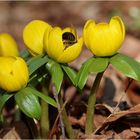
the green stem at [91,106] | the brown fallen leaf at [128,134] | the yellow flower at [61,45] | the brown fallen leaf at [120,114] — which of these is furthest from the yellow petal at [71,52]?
the brown fallen leaf at [128,134]

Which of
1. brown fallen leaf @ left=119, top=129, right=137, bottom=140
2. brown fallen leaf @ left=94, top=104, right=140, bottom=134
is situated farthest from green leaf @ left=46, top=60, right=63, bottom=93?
brown fallen leaf @ left=119, top=129, right=137, bottom=140

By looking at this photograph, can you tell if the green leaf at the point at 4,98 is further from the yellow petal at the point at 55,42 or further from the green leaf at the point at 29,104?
the yellow petal at the point at 55,42

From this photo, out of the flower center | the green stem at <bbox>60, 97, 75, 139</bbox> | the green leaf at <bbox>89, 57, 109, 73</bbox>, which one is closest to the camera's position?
the green leaf at <bbox>89, 57, 109, 73</bbox>

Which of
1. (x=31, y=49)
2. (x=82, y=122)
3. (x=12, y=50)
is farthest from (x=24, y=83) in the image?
(x=82, y=122)

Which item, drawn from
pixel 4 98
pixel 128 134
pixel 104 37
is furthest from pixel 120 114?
pixel 4 98

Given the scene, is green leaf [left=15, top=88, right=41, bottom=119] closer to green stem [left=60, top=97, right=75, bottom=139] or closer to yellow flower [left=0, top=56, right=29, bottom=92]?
yellow flower [left=0, top=56, right=29, bottom=92]

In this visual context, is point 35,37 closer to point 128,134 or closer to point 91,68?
point 91,68

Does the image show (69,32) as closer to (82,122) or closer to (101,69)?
(101,69)

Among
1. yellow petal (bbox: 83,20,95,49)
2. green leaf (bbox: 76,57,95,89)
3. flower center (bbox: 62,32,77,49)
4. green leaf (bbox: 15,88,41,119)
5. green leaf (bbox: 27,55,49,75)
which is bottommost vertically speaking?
green leaf (bbox: 15,88,41,119)
